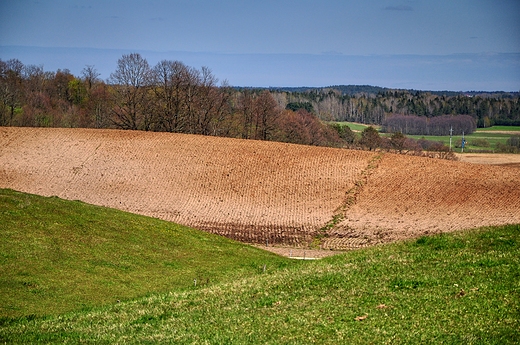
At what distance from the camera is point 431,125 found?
145500mm

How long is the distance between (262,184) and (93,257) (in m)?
24.0

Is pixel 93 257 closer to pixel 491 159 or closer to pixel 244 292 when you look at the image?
pixel 244 292

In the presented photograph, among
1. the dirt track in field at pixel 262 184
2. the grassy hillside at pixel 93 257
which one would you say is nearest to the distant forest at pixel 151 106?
the dirt track in field at pixel 262 184

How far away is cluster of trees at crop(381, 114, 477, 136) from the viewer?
139 m

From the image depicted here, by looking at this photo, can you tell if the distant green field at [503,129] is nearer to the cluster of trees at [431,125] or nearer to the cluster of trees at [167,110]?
the cluster of trees at [431,125]

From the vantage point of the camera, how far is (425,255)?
17938 millimetres

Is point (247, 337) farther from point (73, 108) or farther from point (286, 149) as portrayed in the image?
point (73, 108)

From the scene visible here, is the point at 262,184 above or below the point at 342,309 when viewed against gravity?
above

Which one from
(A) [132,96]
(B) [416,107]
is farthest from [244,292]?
(B) [416,107]

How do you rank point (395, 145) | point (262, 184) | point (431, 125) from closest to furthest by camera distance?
point (262, 184) < point (395, 145) < point (431, 125)

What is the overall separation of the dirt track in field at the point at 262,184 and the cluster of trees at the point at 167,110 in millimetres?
18054

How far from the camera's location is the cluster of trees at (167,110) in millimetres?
73312

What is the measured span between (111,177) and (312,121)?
49847 mm

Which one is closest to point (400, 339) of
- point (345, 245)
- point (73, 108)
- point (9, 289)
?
point (9, 289)
